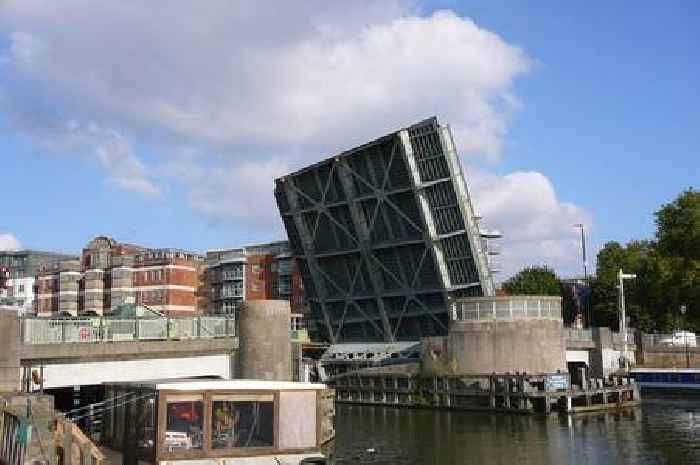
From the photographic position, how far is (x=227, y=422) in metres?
14.4

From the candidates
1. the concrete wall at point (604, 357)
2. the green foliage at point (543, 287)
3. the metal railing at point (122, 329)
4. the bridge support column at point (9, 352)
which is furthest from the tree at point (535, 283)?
the bridge support column at point (9, 352)

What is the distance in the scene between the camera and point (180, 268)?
341 ft

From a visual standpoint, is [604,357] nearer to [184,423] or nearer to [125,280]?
[184,423]

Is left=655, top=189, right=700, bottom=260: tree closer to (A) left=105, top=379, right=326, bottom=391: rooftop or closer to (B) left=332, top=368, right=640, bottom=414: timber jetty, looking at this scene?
(B) left=332, top=368, right=640, bottom=414: timber jetty

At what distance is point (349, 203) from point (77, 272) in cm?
7429

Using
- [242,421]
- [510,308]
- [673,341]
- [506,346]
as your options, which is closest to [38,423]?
[242,421]

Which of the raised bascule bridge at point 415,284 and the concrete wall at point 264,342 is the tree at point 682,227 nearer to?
the raised bascule bridge at point 415,284

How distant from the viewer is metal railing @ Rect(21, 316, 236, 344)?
2289 centimetres

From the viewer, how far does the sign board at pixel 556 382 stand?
131 feet

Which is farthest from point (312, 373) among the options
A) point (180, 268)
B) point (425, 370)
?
point (180, 268)

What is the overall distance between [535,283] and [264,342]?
66363mm

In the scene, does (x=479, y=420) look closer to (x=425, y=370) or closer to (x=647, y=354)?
(x=425, y=370)

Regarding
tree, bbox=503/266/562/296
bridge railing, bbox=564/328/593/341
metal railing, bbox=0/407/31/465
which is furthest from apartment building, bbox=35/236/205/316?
metal railing, bbox=0/407/31/465

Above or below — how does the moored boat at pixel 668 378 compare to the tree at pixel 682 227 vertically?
below
